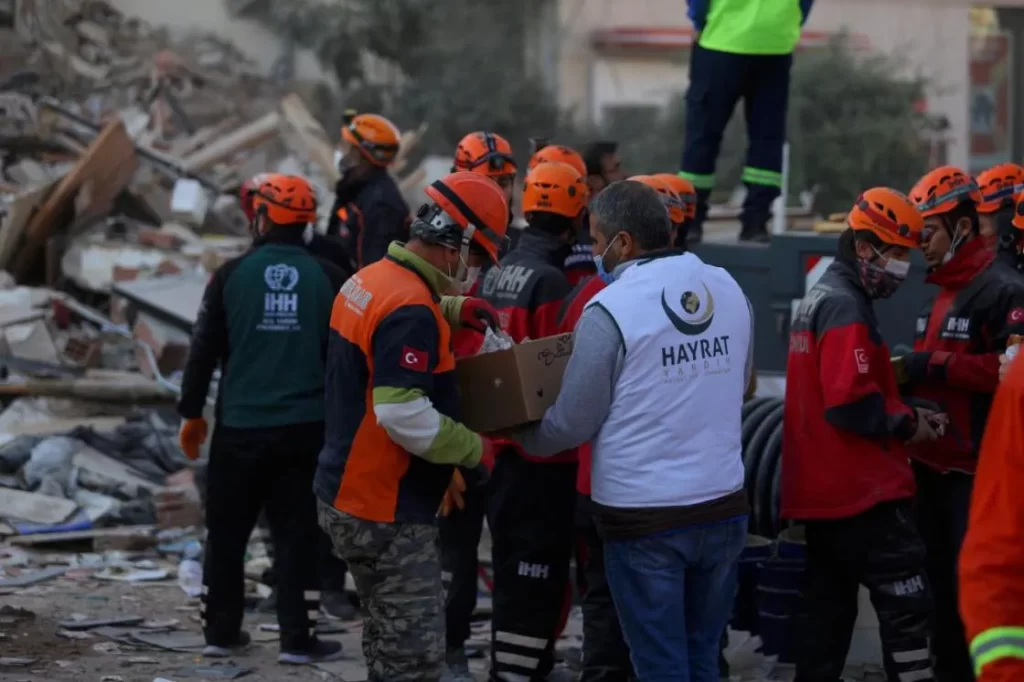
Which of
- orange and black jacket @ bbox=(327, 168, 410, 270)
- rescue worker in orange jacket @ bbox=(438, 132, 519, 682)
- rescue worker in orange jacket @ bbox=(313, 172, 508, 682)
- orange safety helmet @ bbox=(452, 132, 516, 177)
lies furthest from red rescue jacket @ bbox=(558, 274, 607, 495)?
orange and black jacket @ bbox=(327, 168, 410, 270)

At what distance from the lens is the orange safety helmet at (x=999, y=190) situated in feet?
25.5

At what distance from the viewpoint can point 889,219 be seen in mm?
6250

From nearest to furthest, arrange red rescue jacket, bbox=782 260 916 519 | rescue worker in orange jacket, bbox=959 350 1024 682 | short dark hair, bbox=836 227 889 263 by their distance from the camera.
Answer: rescue worker in orange jacket, bbox=959 350 1024 682 → red rescue jacket, bbox=782 260 916 519 → short dark hair, bbox=836 227 889 263

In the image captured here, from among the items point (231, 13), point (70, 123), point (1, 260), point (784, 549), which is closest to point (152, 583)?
point (784, 549)

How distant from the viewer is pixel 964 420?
6.62 meters

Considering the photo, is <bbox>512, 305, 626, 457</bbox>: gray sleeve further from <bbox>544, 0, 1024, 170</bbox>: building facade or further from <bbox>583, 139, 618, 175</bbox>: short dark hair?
<bbox>544, 0, 1024, 170</bbox>: building facade

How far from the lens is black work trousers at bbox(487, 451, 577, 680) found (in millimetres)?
6977

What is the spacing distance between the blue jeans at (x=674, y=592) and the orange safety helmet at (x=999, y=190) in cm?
300

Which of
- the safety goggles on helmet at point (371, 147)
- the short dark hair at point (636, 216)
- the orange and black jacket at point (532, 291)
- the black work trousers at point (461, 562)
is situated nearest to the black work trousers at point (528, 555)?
the orange and black jacket at point (532, 291)

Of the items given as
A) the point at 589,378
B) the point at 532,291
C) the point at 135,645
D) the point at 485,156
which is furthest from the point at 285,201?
the point at 589,378

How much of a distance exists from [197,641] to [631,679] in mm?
2588

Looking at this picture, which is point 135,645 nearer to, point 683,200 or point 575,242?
point 575,242

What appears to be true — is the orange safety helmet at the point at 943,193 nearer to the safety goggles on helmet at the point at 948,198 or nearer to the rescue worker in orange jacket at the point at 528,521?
the safety goggles on helmet at the point at 948,198

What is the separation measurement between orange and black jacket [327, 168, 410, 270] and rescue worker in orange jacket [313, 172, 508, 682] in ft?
11.6
